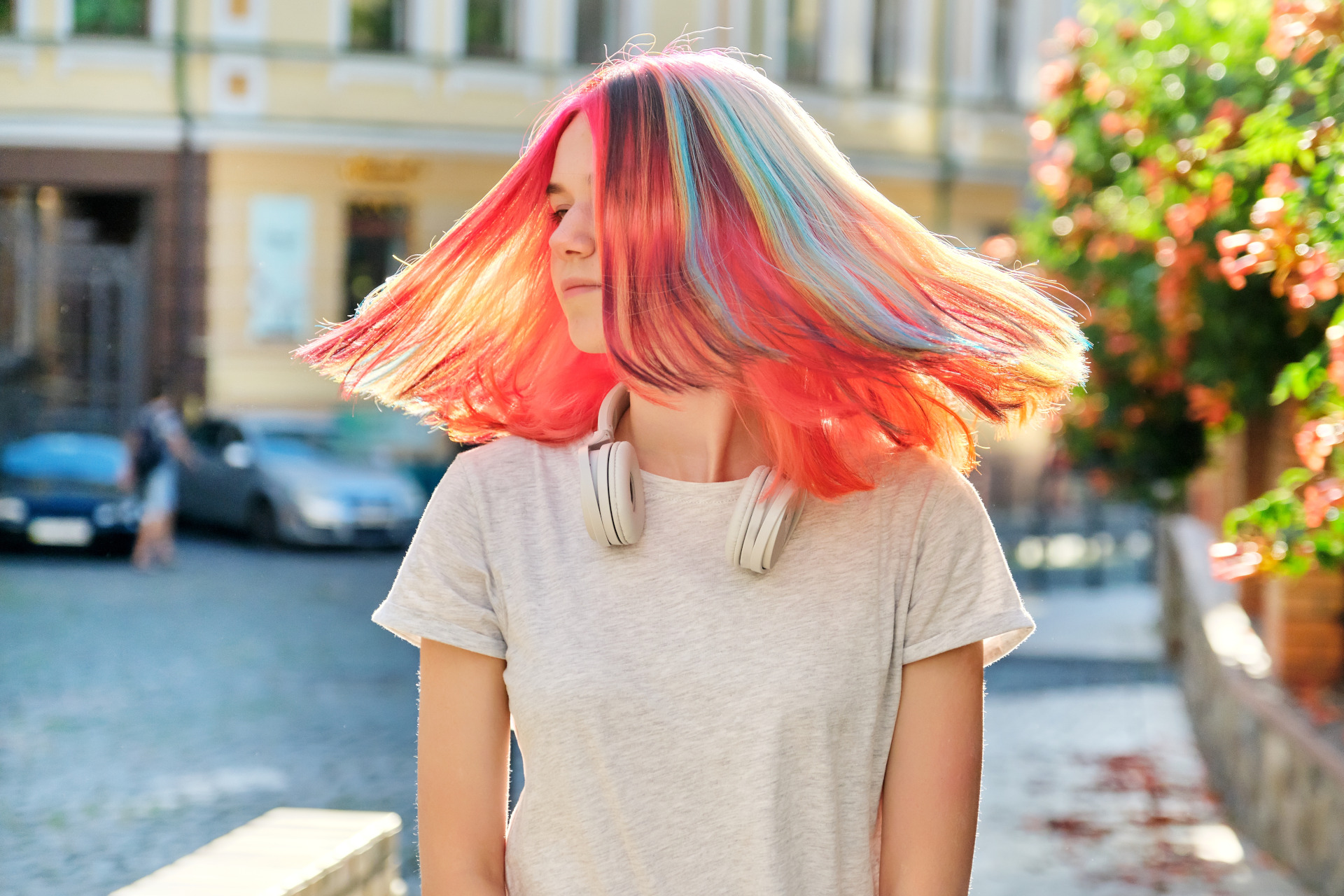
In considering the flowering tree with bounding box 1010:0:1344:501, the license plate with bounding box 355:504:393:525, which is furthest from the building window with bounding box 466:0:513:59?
the flowering tree with bounding box 1010:0:1344:501

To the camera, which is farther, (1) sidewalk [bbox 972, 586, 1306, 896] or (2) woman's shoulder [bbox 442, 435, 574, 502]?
(1) sidewalk [bbox 972, 586, 1306, 896]

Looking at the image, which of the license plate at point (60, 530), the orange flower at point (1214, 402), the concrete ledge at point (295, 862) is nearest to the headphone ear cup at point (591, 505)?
the concrete ledge at point (295, 862)

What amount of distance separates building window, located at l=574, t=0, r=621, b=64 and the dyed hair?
60.5 feet

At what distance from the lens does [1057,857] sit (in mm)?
5688

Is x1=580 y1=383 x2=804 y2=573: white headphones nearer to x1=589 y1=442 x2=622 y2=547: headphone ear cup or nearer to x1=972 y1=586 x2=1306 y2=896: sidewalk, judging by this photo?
x1=589 y1=442 x2=622 y2=547: headphone ear cup

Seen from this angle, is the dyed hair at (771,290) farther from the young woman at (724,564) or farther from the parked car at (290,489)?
the parked car at (290,489)

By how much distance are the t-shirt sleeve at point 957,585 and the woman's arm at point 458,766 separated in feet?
1.45

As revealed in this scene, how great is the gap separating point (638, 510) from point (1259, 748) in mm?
4615

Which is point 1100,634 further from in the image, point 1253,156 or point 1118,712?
point 1253,156

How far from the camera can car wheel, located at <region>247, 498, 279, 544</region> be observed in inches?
593

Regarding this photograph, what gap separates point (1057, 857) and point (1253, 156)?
3409mm

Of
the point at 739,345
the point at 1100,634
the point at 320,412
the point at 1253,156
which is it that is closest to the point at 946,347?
the point at 739,345

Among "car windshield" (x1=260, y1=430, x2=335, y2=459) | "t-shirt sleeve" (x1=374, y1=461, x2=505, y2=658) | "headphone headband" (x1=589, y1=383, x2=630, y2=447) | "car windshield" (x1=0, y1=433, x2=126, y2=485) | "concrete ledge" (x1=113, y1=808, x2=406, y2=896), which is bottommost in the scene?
"concrete ledge" (x1=113, y1=808, x2=406, y2=896)

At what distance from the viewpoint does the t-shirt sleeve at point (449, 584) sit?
165 centimetres
